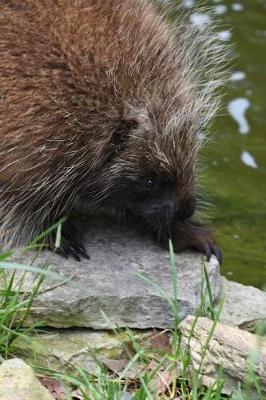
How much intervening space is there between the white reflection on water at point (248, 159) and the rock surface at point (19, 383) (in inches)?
133

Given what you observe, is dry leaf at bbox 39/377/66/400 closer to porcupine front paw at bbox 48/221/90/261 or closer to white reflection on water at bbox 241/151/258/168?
porcupine front paw at bbox 48/221/90/261

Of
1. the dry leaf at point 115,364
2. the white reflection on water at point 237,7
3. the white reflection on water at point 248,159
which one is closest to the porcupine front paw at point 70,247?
the dry leaf at point 115,364

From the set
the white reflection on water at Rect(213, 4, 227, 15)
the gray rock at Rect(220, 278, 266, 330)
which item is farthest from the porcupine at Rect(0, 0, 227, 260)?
the white reflection on water at Rect(213, 4, 227, 15)

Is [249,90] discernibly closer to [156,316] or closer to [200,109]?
[200,109]

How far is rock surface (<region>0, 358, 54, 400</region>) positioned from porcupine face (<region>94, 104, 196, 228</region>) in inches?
47.5

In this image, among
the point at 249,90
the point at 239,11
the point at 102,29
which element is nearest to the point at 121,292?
the point at 102,29

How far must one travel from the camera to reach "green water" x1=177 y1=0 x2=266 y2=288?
546cm

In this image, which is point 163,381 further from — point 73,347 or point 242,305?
point 242,305

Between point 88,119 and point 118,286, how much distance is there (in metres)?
0.72

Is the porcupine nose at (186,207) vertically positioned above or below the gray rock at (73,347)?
above

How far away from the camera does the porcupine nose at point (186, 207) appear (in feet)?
13.9

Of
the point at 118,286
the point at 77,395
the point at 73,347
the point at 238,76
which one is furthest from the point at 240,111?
the point at 77,395

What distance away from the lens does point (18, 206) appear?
4238 mm

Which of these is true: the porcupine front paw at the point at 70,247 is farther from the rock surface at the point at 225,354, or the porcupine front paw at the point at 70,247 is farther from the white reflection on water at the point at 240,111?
the white reflection on water at the point at 240,111
